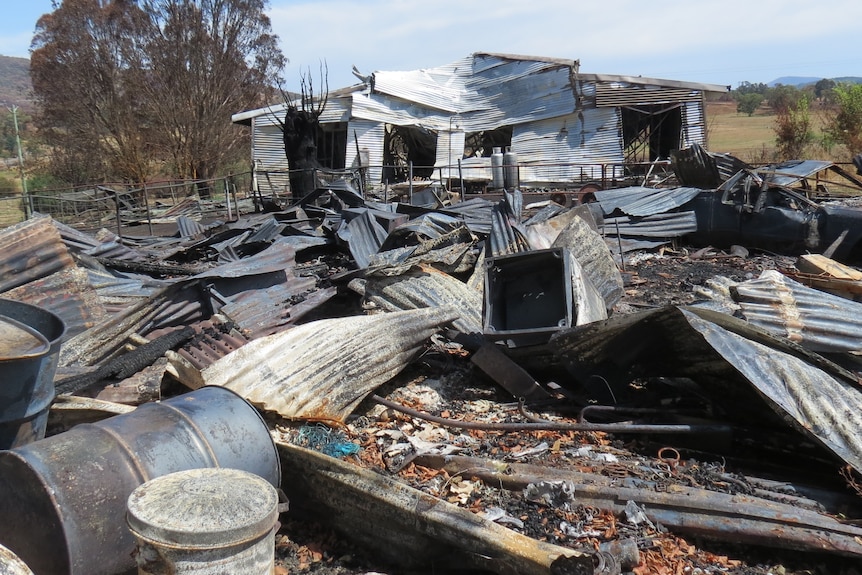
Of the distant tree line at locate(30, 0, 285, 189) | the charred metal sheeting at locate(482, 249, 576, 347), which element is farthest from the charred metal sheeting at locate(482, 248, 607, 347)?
the distant tree line at locate(30, 0, 285, 189)

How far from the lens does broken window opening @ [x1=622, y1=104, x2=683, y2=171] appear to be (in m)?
20.4

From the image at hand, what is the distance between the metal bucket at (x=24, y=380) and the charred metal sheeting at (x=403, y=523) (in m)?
1.24

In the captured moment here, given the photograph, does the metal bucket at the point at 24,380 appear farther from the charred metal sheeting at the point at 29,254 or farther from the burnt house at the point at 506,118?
the burnt house at the point at 506,118

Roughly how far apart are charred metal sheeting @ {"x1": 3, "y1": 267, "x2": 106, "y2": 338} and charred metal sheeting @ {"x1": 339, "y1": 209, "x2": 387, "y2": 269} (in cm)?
299

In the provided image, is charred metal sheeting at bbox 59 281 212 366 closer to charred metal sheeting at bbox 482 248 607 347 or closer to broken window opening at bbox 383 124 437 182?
charred metal sheeting at bbox 482 248 607 347

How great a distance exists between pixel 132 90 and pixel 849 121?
87.9ft

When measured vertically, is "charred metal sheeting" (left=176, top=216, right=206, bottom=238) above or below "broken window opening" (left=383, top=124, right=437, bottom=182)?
below

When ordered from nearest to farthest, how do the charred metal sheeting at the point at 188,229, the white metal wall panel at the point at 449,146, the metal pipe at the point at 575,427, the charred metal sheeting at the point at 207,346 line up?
the metal pipe at the point at 575,427, the charred metal sheeting at the point at 207,346, the charred metal sheeting at the point at 188,229, the white metal wall panel at the point at 449,146

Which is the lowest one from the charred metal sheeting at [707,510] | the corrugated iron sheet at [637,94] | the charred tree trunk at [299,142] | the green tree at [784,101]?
the charred metal sheeting at [707,510]

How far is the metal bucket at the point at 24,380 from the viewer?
327 centimetres

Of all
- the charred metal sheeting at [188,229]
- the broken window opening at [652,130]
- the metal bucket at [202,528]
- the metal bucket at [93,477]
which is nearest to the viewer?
the metal bucket at [202,528]

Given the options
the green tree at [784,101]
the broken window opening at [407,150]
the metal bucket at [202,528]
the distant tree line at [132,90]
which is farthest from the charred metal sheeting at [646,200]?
the distant tree line at [132,90]

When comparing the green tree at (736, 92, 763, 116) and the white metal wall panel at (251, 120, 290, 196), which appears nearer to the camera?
the white metal wall panel at (251, 120, 290, 196)

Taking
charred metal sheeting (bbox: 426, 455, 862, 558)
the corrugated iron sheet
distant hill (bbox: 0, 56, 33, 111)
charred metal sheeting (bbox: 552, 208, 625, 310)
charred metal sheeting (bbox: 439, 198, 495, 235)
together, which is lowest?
charred metal sheeting (bbox: 426, 455, 862, 558)
